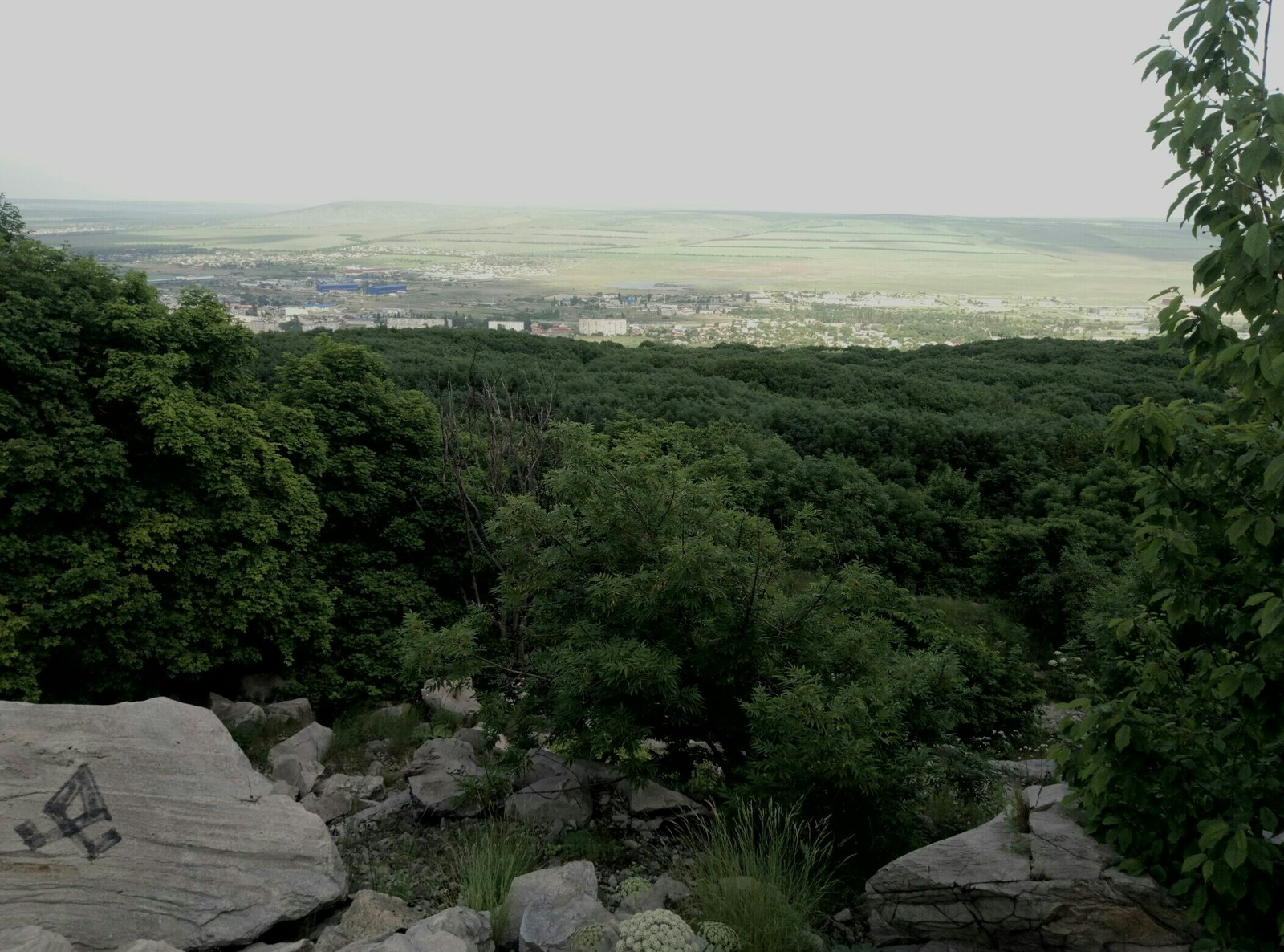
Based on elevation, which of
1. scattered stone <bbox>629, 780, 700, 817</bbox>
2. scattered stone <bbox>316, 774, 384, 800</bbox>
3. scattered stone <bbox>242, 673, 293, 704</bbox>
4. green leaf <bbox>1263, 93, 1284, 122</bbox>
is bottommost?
scattered stone <bbox>242, 673, 293, 704</bbox>

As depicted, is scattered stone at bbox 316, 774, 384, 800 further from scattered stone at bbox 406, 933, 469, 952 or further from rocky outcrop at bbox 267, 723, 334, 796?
scattered stone at bbox 406, 933, 469, 952

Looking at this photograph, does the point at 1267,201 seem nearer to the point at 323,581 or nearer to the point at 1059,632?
the point at 323,581

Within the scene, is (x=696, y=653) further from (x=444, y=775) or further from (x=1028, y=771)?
(x=1028, y=771)

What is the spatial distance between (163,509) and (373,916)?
8092 mm

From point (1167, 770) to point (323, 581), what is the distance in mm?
11811

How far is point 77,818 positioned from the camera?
19.0 ft

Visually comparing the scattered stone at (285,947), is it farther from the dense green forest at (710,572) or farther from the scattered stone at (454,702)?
the scattered stone at (454,702)

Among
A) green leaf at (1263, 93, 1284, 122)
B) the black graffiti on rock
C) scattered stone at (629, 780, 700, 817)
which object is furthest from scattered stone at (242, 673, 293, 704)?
green leaf at (1263, 93, 1284, 122)

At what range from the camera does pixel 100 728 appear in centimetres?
642

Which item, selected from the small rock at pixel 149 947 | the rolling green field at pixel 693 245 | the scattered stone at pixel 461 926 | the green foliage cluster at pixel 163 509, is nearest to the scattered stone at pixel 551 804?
the scattered stone at pixel 461 926

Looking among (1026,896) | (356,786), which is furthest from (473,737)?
(1026,896)

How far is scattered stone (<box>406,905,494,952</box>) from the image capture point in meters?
4.73

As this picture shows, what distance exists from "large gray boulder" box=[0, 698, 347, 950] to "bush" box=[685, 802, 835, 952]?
2814 mm

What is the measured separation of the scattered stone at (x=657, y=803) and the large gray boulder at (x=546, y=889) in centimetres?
176
